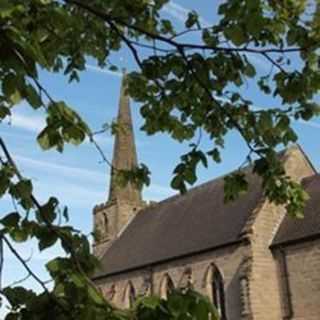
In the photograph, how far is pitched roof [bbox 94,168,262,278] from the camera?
2933cm

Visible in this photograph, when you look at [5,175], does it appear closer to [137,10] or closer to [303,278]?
[137,10]

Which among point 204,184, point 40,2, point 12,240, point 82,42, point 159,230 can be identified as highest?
point 204,184

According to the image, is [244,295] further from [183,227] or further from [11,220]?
[11,220]

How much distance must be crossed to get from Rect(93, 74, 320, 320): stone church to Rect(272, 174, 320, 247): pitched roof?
6cm

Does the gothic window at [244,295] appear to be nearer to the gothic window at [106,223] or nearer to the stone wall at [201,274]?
the stone wall at [201,274]

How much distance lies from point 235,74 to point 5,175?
10.4 ft

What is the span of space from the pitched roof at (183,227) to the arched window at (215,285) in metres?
1.19

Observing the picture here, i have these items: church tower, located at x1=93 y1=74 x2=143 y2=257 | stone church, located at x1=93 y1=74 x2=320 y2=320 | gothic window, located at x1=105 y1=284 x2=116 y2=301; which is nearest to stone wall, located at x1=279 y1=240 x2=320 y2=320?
stone church, located at x1=93 y1=74 x2=320 y2=320

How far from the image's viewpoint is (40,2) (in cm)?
324

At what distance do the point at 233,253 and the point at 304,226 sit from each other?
3654 mm

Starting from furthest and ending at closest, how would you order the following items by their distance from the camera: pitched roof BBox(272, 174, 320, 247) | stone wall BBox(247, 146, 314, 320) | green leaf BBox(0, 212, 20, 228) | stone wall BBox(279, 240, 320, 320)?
stone wall BBox(247, 146, 314, 320) → pitched roof BBox(272, 174, 320, 247) → stone wall BBox(279, 240, 320, 320) → green leaf BBox(0, 212, 20, 228)

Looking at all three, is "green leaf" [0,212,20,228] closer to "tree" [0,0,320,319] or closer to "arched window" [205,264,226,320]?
"tree" [0,0,320,319]

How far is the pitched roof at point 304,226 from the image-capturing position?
25.2 meters

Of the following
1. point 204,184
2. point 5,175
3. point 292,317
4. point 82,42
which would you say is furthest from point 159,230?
point 5,175
